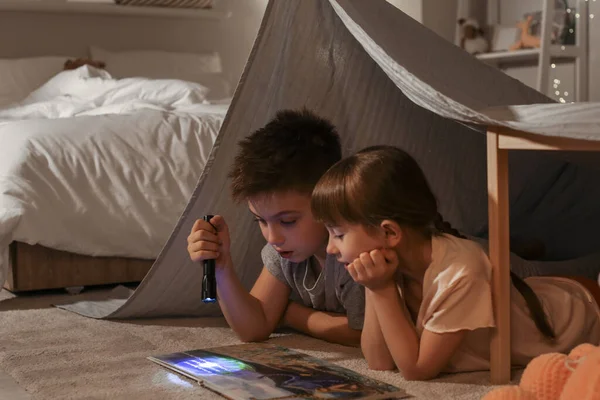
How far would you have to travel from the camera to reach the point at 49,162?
7.52 feet

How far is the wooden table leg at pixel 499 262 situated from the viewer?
1297 mm

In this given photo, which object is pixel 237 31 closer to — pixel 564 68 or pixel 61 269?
pixel 564 68

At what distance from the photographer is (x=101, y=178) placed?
2.34 meters

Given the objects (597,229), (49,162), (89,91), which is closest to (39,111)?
(89,91)

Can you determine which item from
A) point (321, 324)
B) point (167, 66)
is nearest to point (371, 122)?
point (321, 324)

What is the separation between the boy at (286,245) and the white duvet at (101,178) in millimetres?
753

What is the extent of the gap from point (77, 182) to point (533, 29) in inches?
90.2

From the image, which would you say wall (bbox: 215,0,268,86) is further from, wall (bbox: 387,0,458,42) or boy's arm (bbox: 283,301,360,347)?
boy's arm (bbox: 283,301,360,347)

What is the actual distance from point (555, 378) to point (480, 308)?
0.24 meters

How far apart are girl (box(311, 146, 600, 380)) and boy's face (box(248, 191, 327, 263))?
0.40 ft

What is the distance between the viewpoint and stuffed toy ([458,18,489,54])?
3.93 m

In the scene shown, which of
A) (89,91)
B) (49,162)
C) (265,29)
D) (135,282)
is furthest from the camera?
(89,91)

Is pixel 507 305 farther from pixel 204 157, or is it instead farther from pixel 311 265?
pixel 204 157

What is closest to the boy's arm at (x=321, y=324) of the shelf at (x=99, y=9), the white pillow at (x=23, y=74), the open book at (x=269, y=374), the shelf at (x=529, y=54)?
the open book at (x=269, y=374)
